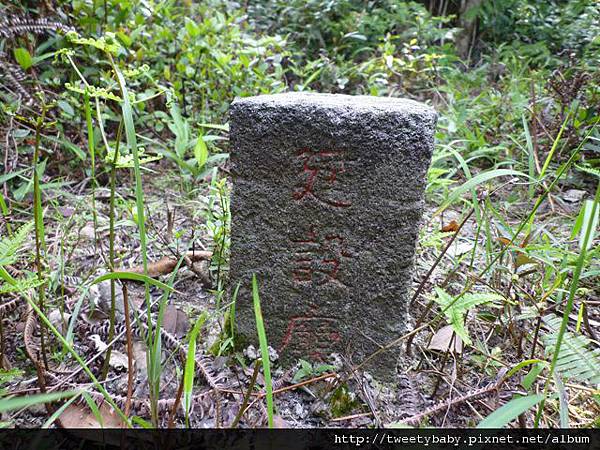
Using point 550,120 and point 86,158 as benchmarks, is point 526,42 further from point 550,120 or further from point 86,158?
point 86,158

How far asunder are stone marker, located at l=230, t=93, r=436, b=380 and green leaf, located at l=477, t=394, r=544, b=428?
503mm

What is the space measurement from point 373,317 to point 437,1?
5714 millimetres

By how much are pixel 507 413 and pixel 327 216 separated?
68 centimetres

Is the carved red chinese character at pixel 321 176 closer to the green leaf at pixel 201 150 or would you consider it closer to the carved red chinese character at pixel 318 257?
the carved red chinese character at pixel 318 257

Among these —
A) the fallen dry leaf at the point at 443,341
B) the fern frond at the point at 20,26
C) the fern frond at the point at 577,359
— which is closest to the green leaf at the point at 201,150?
the fern frond at the point at 20,26

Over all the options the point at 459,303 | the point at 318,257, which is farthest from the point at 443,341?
the point at 318,257

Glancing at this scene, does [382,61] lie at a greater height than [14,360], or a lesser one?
greater

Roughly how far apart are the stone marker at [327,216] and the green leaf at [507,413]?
19.8 inches

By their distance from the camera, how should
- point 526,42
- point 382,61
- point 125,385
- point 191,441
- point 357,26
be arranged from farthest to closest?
1. point 526,42
2. point 357,26
3. point 382,61
4. point 125,385
5. point 191,441

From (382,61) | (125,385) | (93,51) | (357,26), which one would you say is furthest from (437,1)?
(125,385)

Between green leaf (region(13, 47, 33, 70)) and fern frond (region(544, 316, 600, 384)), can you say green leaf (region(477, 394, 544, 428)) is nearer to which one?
fern frond (region(544, 316, 600, 384))

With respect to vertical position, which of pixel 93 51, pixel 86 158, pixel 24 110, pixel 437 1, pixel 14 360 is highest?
pixel 437 1

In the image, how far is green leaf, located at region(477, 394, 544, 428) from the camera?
90 centimetres

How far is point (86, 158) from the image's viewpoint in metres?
2.60
